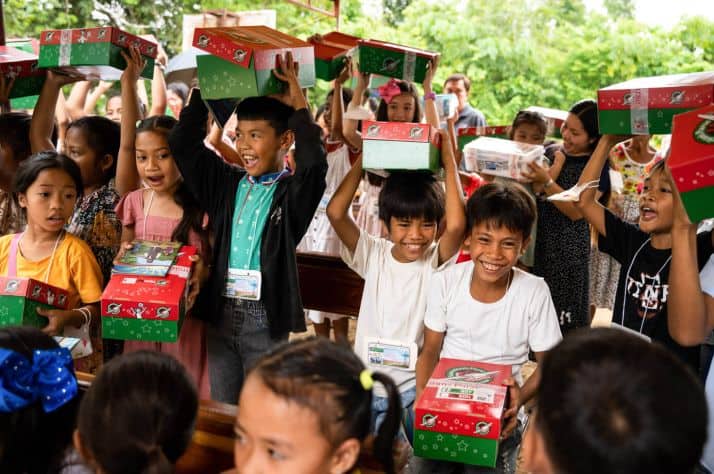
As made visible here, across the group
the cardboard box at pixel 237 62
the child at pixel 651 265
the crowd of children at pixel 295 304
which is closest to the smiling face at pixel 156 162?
the crowd of children at pixel 295 304

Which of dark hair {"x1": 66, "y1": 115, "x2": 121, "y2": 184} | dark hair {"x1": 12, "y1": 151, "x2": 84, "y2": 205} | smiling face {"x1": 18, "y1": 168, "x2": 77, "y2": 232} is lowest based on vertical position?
smiling face {"x1": 18, "y1": 168, "x2": 77, "y2": 232}

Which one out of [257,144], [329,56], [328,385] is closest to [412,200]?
[257,144]

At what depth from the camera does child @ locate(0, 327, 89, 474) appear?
139 centimetres

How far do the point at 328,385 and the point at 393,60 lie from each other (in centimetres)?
184

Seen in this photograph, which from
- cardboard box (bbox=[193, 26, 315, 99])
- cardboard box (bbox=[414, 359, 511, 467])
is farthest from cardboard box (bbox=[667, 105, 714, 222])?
cardboard box (bbox=[193, 26, 315, 99])

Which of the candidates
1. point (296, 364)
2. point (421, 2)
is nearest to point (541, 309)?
point (296, 364)

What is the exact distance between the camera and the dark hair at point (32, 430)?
1.42m

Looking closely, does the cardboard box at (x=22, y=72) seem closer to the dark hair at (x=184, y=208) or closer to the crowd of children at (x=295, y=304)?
the crowd of children at (x=295, y=304)

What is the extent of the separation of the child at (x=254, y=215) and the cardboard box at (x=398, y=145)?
167 mm

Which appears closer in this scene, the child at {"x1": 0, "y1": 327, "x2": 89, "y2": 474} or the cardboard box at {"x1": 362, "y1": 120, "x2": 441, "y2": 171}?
the child at {"x1": 0, "y1": 327, "x2": 89, "y2": 474}

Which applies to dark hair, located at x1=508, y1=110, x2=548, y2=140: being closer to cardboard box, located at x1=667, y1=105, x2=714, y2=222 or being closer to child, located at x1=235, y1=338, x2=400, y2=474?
cardboard box, located at x1=667, y1=105, x2=714, y2=222

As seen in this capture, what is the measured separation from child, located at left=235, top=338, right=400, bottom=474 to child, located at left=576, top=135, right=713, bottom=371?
118 centimetres

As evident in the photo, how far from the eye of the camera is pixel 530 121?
373 centimetres

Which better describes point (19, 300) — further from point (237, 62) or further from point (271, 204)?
point (237, 62)
